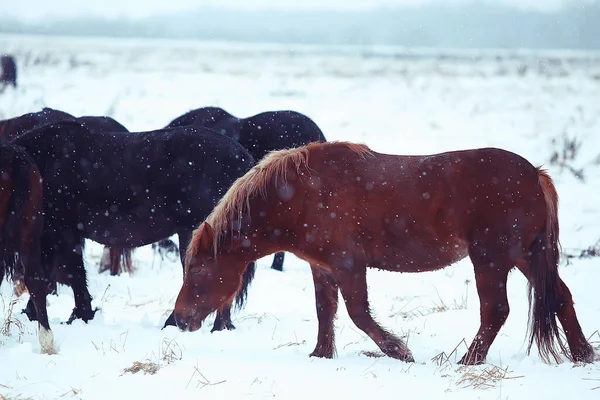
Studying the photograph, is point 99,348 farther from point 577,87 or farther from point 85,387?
point 577,87

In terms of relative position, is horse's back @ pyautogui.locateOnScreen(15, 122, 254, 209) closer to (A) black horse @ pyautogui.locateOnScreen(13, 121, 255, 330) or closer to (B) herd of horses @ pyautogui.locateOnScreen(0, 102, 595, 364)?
(A) black horse @ pyautogui.locateOnScreen(13, 121, 255, 330)

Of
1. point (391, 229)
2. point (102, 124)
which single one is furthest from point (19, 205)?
point (102, 124)

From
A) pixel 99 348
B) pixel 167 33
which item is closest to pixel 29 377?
pixel 99 348

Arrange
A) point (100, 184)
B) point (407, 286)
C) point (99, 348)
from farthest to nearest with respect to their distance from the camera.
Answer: point (407, 286), point (100, 184), point (99, 348)

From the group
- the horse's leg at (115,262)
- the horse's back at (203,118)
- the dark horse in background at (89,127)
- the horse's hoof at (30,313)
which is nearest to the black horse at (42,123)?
the dark horse in background at (89,127)

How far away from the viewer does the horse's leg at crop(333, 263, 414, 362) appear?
436cm

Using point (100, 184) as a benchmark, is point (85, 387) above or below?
below

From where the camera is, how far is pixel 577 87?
26.4m

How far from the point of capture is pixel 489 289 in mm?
4285

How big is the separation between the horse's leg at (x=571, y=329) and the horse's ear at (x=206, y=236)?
205cm

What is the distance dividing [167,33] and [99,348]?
102634 mm

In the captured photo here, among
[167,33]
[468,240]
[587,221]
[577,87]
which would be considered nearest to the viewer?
Result: [468,240]

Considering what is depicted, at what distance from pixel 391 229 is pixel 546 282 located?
1.04m

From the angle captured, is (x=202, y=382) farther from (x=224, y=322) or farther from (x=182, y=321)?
(x=224, y=322)
